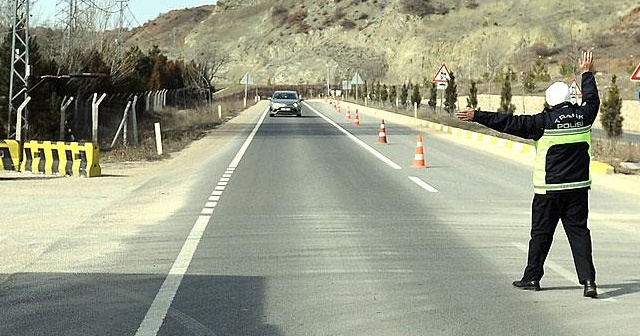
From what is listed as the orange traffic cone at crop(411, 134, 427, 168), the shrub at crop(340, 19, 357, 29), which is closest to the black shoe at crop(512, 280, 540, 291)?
the orange traffic cone at crop(411, 134, 427, 168)

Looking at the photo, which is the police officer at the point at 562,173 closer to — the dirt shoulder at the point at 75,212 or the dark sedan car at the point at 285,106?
the dirt shoulder at the point at 75,212

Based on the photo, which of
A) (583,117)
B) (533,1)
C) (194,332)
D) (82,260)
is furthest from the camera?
(533,1)

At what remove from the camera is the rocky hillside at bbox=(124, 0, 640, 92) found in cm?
11012

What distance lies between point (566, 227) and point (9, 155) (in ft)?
52.8

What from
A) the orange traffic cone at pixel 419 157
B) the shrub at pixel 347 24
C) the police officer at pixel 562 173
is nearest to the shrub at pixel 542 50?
the shrub at pixel 347 24

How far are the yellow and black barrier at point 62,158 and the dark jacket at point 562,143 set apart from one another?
13201 mm

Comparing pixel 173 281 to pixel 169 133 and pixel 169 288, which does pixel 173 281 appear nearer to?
pixel 169 288

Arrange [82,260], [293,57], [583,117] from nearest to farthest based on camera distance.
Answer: [583,117], [82,260], [293,57]

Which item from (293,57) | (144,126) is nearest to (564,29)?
(293,57)

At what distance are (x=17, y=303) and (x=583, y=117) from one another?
476cm

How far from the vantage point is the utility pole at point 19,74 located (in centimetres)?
2532

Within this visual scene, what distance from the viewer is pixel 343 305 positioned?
7.08m

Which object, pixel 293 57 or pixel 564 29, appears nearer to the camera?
pixel 564 29

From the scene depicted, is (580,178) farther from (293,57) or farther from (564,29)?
(293,57)
